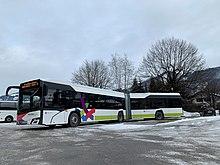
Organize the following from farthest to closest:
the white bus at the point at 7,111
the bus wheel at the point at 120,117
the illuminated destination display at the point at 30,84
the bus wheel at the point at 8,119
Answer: the bus wheel at the point at 8,119, the white bus at the point at 7,111, the bus wheel at the point at 120,117, the illuminated destination display at the point at 30,84

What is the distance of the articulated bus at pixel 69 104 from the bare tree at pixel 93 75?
1020 inches

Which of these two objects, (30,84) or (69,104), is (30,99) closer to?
(30,84)

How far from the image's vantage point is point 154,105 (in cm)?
2430

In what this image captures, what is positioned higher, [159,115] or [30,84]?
[30,84]

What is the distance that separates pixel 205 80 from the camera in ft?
128

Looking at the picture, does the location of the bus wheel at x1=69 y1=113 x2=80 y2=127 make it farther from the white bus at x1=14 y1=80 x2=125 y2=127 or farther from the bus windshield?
the bus windshield

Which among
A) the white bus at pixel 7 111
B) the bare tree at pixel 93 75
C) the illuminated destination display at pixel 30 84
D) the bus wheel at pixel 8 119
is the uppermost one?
the bare tree at pixel 93 75

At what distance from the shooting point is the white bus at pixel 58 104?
13822 mm

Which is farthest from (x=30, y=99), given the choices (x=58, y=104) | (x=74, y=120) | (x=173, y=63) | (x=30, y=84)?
(x=173, y=63)

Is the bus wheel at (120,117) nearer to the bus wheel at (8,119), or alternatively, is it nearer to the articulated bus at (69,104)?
the articulated bus at (69,104)

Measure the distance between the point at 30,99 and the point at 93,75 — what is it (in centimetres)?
3571

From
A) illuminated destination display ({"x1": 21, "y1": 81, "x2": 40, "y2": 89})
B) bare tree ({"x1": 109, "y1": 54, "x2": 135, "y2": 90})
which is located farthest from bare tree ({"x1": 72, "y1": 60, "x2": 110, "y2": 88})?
illuminated destination display ({"x1": 21, "y1": 81, "x2": 40, "y2": 89})

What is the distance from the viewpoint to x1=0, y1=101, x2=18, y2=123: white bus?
29319mm

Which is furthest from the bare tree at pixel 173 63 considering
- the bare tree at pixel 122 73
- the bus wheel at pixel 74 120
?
the bus wheel at pixel 74 120
